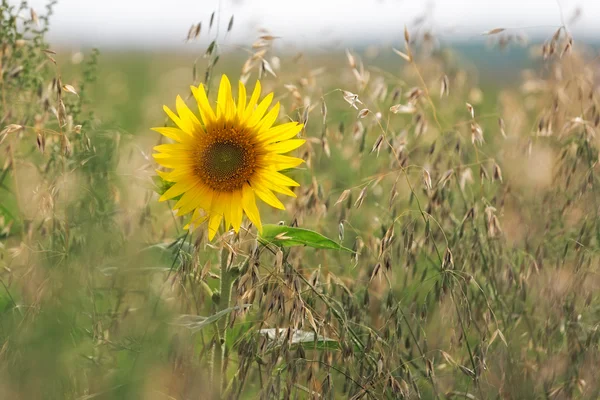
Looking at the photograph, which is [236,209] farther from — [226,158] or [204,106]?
[204,106]

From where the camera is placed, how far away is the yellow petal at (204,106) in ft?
5.28

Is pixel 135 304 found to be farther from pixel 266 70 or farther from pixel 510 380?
pixel 510 380

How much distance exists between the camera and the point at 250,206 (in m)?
1.64

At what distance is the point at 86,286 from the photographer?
1.45m

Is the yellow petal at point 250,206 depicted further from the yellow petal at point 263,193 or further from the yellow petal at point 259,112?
the yellow petal at point 259,112

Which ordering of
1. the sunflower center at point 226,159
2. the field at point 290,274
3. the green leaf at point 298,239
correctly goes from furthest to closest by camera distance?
the sunflower center at point 226,159
the green leaf at point 298,239
the field at point 290,274

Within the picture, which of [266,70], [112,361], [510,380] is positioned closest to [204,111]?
[266,70]

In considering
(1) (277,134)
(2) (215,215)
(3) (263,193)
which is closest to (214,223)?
(2) (215,215)

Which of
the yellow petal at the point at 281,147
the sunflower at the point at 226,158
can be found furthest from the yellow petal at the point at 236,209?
the yellow petal at the point at 281,147

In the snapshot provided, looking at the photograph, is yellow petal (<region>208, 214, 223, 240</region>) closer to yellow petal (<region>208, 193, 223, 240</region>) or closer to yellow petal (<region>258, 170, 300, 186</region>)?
yellow petal (<region>208, 193, 223, 240</region>)

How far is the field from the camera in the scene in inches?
55.6

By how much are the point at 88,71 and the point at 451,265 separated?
1086mm

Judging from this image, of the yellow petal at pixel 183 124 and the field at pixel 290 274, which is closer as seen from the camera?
the field at pixel 290 274

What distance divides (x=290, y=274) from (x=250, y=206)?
20 centimetres
